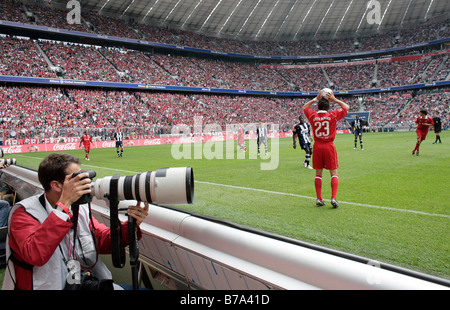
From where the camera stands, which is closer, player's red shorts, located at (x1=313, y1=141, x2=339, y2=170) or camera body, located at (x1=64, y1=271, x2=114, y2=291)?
camera body, located at (x1=64, y1=271, x2=114, y2=291)

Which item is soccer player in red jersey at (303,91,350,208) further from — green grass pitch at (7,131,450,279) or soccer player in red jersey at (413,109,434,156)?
soccer player in red jersey at (413,109,434,156)

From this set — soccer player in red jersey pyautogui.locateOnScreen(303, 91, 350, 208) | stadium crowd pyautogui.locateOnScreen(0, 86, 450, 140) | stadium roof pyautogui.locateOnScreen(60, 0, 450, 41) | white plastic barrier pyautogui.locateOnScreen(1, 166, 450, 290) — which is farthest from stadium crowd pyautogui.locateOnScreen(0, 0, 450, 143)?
white plastic barrier pyautogui.locateOnScreen(1, 166, 450, 290)

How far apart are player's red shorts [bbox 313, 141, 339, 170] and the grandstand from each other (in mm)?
24385

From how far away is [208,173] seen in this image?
979 cm

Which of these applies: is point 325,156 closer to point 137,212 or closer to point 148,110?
point 137,212

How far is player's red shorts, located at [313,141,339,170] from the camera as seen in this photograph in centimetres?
512

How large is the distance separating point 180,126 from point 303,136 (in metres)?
24.4

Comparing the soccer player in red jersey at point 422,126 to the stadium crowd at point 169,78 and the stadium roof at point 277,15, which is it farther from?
the stadium roof at point 277,15

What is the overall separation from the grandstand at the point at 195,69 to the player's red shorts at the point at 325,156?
24.4 metres

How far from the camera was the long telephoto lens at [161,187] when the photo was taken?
1855mm

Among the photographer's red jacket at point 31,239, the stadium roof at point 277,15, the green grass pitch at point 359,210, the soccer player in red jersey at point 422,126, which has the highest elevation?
the stadium roof at point 277,15

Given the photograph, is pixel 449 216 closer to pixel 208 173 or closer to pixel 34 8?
pixel 208 173

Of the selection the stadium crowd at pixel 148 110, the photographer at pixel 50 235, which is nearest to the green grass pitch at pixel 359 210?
the photographer at pixel 50 235
